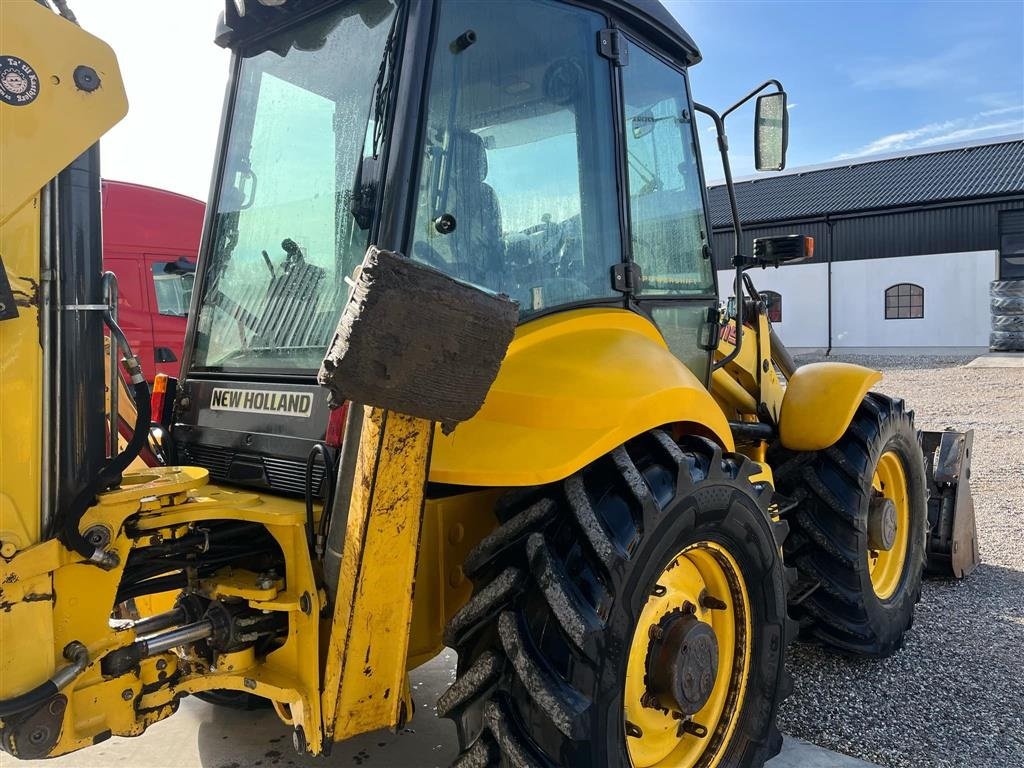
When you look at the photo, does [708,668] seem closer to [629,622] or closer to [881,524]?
[629,622]

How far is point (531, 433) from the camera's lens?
2166 millimetres

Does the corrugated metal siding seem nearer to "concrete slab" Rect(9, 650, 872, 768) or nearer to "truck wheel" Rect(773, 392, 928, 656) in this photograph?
"truck wheel" Rect(773, 392, 928, 656)

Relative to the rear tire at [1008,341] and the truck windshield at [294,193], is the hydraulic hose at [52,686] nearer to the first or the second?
the truck windshield at [294,193]

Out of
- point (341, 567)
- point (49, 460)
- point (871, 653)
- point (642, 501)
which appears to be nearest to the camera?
point (49, 460)

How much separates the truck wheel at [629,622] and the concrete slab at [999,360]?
18.3m

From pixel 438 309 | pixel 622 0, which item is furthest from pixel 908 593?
pixel 438 309

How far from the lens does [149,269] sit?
28.3 ft

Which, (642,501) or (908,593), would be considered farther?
(908,593)

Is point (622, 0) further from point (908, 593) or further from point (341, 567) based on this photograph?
point (908, 593)

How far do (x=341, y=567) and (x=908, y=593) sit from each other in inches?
124

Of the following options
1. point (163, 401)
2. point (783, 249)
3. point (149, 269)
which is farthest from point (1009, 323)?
point (163, 401)

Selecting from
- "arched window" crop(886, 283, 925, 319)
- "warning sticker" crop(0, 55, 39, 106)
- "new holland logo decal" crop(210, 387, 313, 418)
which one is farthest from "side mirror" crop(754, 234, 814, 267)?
"arched window" crop(886, 283, 925, 319)

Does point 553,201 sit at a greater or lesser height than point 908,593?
greater

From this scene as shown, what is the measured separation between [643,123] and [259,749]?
281 cm
